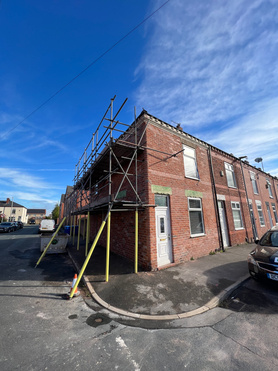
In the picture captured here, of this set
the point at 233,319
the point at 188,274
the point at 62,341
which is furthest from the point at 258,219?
the point at 62,341

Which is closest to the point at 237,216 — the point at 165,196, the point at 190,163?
the point at 190,163

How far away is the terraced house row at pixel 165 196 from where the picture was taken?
20.1 feet

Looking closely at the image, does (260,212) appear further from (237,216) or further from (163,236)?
(163,236)

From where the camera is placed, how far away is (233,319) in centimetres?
331

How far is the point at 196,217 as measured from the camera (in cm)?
812

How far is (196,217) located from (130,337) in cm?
625

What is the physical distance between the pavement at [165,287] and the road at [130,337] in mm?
245

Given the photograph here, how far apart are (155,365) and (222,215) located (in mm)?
9336

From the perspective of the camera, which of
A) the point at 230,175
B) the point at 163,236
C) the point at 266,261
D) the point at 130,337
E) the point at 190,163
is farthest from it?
the point at 230,175

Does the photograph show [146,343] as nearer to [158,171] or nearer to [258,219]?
[158,171]

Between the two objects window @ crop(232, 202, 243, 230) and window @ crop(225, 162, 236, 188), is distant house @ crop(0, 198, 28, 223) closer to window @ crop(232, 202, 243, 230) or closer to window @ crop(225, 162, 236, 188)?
window @ crop(225, 162, 236, 188)

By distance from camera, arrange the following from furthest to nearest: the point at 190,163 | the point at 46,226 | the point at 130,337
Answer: the point at 46,226 → the point at 190,163 → the point at 130,337

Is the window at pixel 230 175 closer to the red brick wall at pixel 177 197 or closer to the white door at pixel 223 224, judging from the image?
the white door at pixel 223 224

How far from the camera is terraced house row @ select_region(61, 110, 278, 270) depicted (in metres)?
6.13
